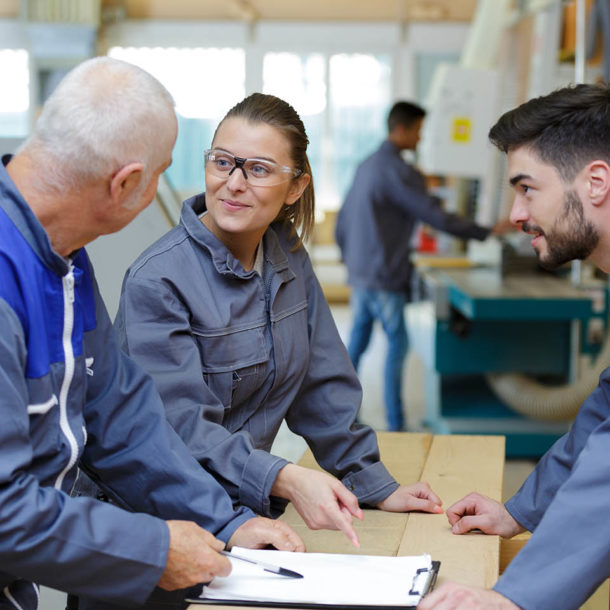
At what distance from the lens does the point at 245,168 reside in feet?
5.62

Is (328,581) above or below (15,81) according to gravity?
below

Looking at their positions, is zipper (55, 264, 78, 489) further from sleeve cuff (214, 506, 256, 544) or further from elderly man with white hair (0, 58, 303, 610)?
sleeve cuff (214, 506, 256, 544)

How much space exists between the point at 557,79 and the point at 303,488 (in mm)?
4148

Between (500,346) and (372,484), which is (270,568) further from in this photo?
(500,346)

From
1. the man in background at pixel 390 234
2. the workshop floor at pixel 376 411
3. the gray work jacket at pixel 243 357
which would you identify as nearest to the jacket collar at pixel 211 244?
the gray work jacket at pixel 243 357

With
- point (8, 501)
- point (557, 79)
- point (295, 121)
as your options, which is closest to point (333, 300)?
point (557, 79)

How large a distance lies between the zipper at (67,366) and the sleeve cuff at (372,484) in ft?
2.16

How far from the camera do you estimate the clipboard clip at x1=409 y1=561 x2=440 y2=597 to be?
1.29 meters

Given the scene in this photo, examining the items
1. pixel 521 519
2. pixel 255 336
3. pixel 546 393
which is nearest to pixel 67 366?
pixel 255 336

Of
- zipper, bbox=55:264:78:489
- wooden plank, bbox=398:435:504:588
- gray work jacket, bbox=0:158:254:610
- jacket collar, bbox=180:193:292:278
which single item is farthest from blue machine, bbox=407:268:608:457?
zipper, bbox=55:264:78:489

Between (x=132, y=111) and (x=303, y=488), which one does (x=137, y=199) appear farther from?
(x=303, y=488)

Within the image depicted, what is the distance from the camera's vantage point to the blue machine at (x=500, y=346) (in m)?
4.47

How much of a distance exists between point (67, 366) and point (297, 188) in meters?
0.72

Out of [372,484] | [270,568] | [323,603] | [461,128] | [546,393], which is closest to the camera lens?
[323,603]
